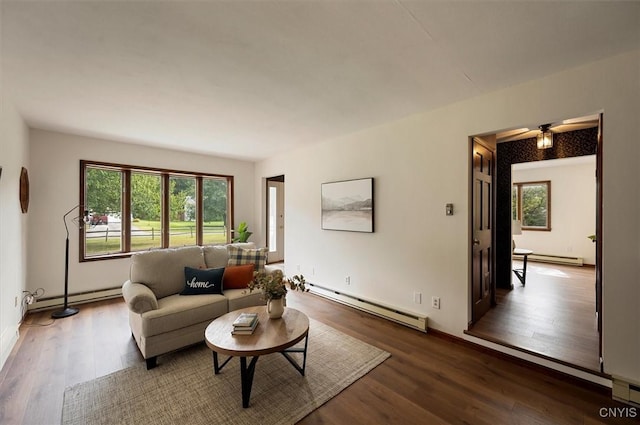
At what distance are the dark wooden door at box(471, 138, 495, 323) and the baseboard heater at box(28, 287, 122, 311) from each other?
5154 mm

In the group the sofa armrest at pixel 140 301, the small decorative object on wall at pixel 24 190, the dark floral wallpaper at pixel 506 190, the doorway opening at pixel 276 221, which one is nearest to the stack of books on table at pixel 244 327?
the sofa armrest at pixel 140 301

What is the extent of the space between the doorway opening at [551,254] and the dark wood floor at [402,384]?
0.31 m

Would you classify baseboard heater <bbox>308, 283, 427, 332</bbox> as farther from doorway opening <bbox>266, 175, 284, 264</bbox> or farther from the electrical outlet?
doorway opening <bbox>266, 175, 284, 264</bbox>

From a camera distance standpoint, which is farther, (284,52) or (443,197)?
(443,197)

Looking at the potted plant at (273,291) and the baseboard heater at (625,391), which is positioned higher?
the potted plant at (273,291)

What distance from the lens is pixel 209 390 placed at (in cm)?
205

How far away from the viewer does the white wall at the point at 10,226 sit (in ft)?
8.17

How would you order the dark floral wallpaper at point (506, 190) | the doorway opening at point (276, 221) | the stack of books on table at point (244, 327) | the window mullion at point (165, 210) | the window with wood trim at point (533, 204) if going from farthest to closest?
the doorway opening at point (276, 221) < the window with wood trim at point (533, 204) < the window mullion at point (165, 210) < the dark floral wallpaper at point (506, 190) < the stack of books on table at point (244, 327)

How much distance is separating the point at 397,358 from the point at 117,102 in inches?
149

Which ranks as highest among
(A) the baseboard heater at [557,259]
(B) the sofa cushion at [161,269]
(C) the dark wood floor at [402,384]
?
(B) the sofa cushion at [161,269]

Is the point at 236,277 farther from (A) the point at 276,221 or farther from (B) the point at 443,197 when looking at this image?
A: (A) the point at 276,221

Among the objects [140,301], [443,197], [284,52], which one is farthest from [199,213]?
[443,197]

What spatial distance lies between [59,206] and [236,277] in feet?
9.79

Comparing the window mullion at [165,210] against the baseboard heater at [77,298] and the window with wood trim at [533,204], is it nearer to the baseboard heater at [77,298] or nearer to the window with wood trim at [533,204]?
the baseboard heater at [77,298]
